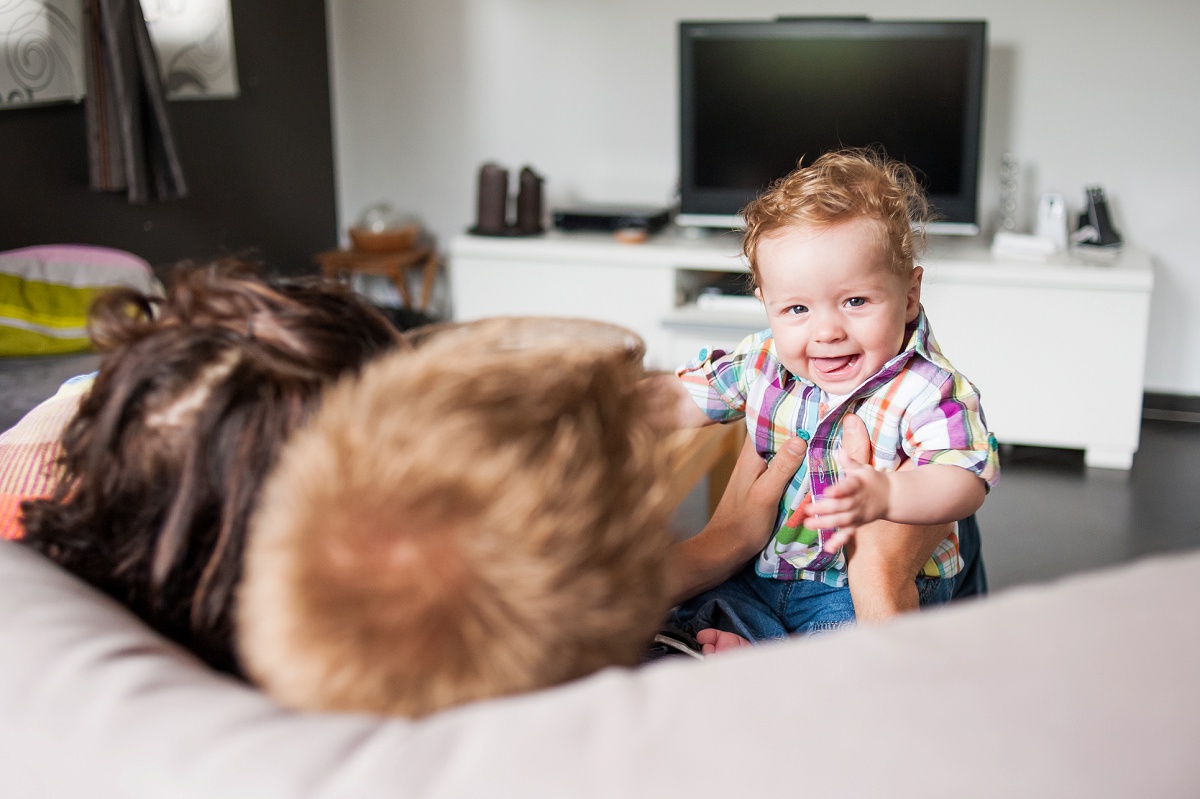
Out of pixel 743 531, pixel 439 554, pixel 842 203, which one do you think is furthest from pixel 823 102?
pixel 439 554

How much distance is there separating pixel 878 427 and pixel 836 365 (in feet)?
0.27

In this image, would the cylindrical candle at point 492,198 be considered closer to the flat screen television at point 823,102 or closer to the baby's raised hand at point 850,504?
the flat screen television at point 823,102

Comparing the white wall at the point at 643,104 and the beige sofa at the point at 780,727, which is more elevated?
the white wall at the point at 643,104

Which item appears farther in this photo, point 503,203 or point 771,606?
point 503,203

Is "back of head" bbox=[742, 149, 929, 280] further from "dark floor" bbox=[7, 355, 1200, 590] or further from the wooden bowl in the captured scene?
the wooden bowl

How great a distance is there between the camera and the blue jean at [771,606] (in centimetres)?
110

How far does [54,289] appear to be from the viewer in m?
2.91

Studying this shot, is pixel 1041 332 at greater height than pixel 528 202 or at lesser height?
lesser

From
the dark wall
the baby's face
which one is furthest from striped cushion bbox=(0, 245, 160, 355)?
the baby's face

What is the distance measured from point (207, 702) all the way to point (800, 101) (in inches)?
141

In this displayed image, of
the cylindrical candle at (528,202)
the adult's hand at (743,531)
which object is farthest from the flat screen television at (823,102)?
the adult's hand at (743,531)

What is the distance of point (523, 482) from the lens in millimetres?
474

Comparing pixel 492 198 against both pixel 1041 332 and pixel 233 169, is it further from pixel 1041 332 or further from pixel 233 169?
pixel 1041 332

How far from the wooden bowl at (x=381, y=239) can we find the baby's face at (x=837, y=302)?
336 centimetres
